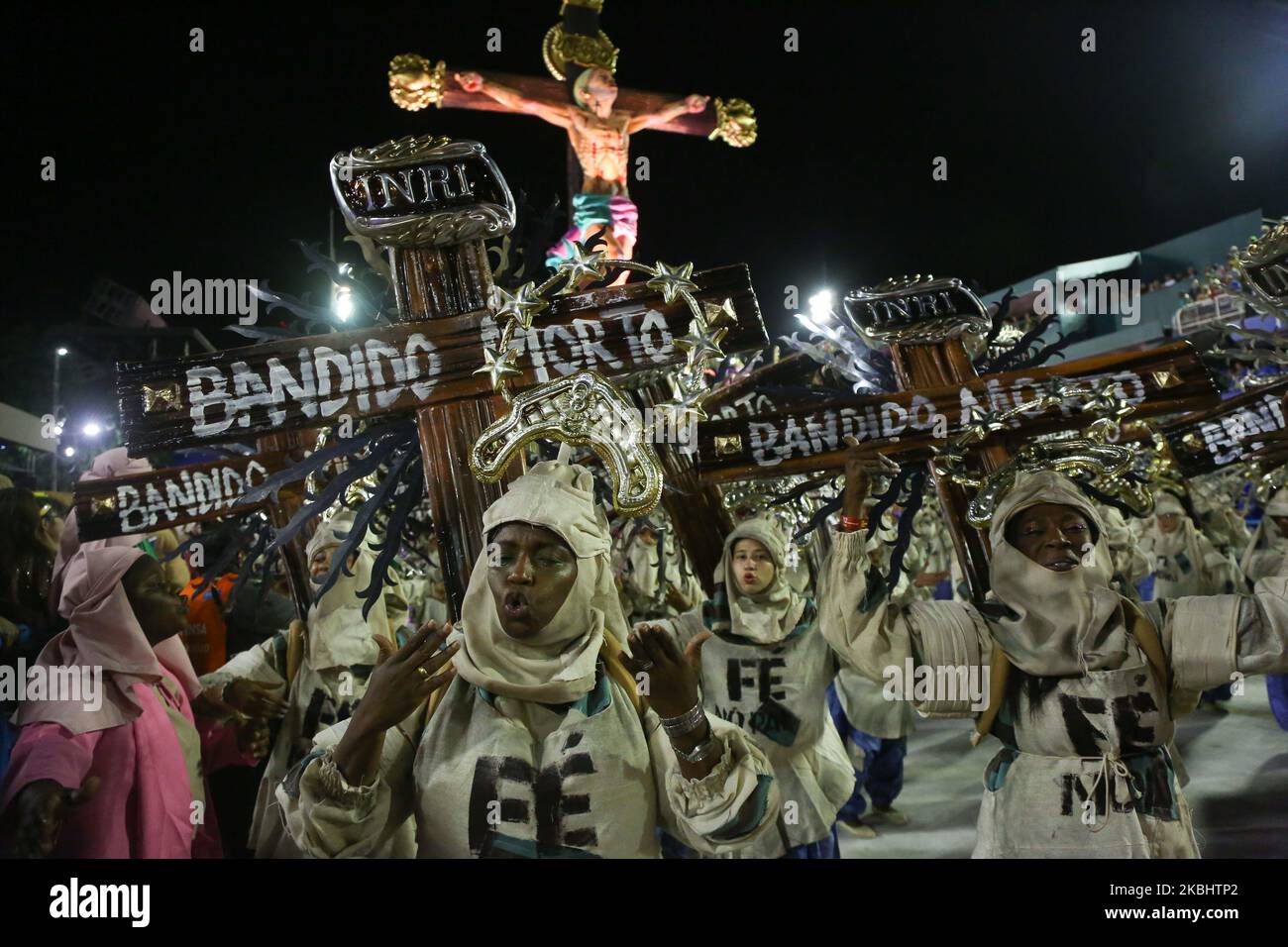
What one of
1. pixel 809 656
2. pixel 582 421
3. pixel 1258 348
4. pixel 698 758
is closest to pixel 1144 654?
pixel 809 656

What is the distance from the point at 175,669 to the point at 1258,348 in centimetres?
510

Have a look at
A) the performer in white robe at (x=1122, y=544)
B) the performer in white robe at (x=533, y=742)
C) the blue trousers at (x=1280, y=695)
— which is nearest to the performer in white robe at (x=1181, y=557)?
the performer in white robe at (x=1122, y=544)

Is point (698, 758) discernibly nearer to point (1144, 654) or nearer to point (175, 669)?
point (1144, 654)

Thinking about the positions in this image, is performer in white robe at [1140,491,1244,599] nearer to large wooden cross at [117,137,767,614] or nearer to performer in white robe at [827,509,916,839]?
performer in white robe at [827,509,916,839]

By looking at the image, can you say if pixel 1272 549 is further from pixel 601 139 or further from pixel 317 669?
pixel 601 139

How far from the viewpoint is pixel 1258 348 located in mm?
4023

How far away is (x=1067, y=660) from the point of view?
2449 millimetres

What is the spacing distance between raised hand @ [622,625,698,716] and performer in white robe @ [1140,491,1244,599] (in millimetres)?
5750

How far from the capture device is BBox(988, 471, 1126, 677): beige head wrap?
95.3 inches

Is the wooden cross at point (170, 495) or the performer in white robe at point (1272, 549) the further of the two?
the performer in white robe at point (1272, 549)

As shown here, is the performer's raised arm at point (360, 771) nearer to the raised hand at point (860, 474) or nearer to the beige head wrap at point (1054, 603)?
the raised hand at point (860, 474)

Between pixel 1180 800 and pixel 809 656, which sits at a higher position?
pixel 809 656

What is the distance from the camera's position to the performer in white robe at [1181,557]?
6082 millimetres

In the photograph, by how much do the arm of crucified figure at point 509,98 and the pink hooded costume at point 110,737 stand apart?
215 inches
